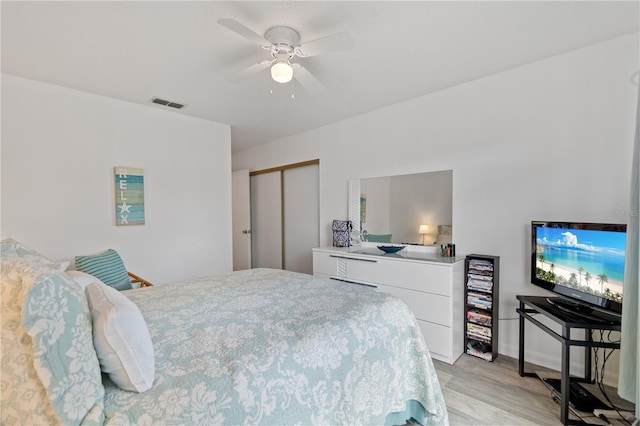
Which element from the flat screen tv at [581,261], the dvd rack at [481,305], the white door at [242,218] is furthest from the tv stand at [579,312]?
the white door at [242,218]

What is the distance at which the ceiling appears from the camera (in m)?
1.71

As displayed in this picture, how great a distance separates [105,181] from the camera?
2916mm

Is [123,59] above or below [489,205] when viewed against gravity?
above

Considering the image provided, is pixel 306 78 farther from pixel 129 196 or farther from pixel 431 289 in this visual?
pixel 129 196

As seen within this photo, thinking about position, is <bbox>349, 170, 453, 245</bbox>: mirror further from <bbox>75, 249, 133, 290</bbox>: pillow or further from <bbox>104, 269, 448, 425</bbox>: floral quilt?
<bbox>75, 249, 133, 290</bbox>: pillow

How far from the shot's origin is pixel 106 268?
2.59m

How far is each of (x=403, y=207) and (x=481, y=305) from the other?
1197 millimetres

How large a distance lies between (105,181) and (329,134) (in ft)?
8.53

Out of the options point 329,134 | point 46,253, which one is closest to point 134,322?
point 46,253

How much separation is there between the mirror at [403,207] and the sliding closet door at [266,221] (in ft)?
5.53

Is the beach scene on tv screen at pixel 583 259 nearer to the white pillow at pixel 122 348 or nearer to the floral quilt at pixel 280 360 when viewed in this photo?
the floral quilt at pixel 280 360

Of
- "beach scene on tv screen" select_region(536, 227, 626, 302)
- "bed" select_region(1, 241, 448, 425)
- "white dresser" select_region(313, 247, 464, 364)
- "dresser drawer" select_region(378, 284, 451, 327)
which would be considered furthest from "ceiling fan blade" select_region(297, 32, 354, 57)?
"dresser drawer" select_region(378, 284, 451, 327)

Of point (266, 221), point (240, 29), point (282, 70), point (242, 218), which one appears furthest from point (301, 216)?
point (240, 29)

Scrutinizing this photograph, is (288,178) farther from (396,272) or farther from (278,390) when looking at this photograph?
(278,390)
